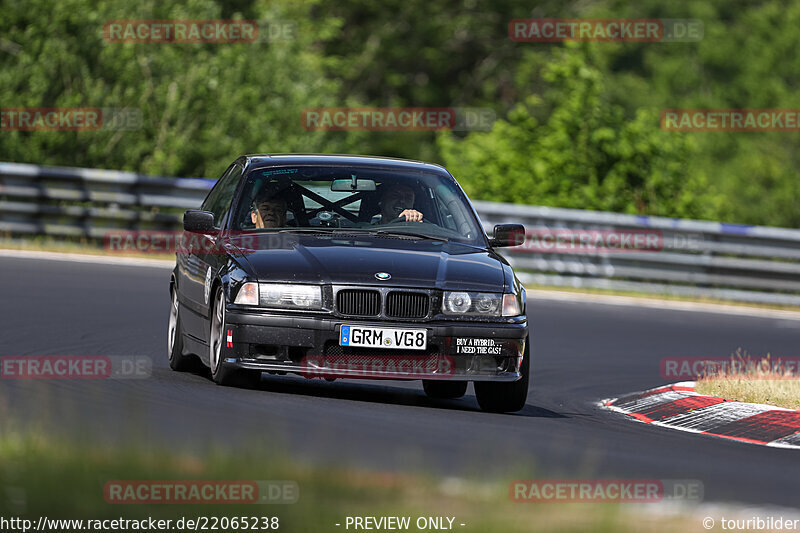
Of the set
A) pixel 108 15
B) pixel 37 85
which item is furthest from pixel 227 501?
pixel 108 15

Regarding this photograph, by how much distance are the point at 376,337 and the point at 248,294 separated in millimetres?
814

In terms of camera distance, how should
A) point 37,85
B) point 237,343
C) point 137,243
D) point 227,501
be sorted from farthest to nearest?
1. point 37,85
2. point 137,243
3. point 237,343
4. point 227,501

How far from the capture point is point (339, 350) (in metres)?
9.42

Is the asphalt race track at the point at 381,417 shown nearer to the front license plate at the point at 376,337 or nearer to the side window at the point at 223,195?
the front license plate at the point at 376,337

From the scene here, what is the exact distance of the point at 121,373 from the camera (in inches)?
420

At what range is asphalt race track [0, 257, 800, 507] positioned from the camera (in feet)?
24.5

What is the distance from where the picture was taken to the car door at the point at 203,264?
406 inches

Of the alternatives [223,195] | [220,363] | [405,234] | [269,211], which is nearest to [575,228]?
[223,195]

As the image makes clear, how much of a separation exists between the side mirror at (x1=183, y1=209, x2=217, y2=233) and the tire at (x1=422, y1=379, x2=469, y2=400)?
203 cm

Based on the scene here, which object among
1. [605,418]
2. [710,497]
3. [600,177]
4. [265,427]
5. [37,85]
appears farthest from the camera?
[600,177]

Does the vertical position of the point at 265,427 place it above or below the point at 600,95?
below

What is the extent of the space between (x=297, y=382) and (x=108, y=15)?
18704mm

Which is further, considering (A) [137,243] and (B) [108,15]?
(B) [108,15]

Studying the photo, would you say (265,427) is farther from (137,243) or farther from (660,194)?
(660,194)
